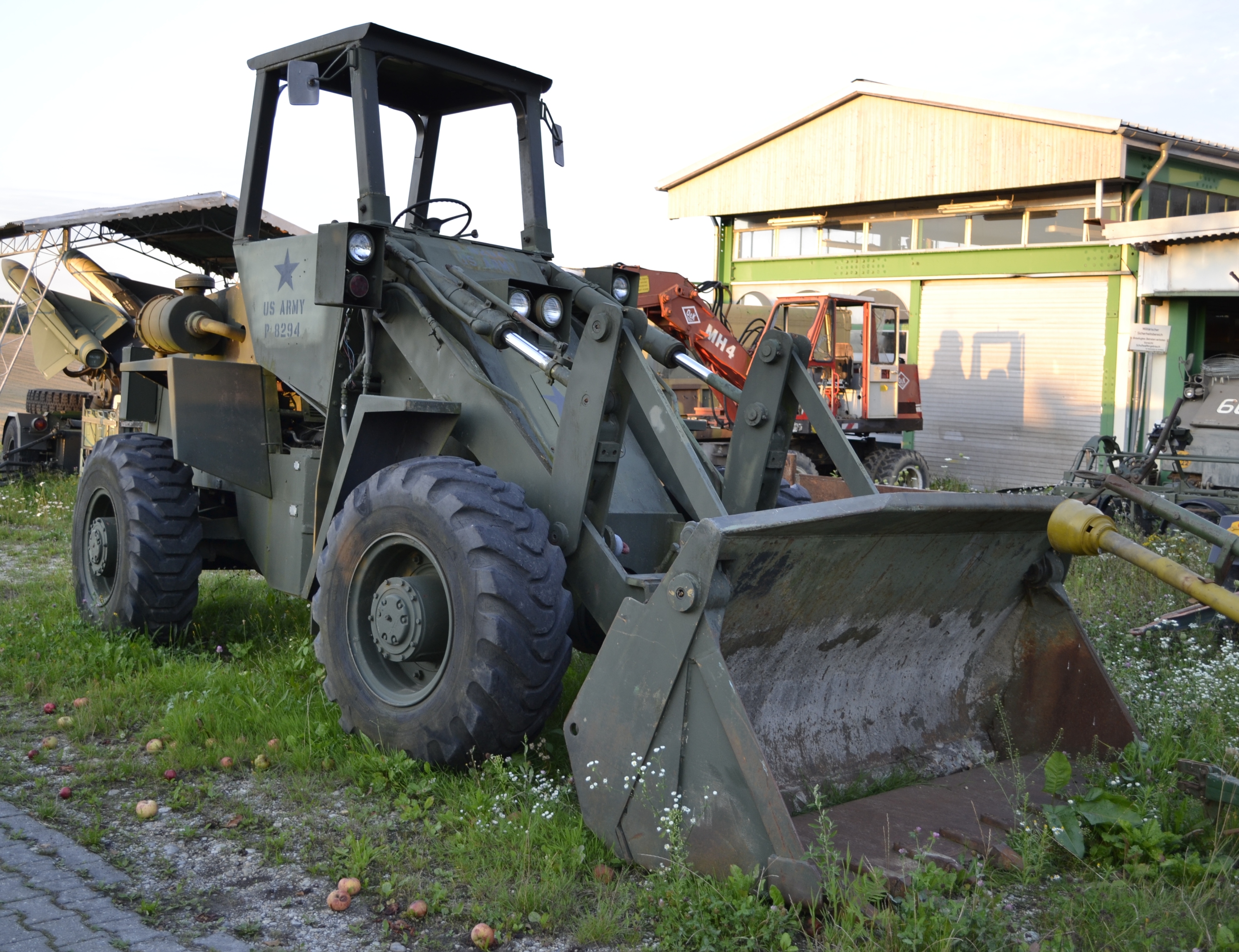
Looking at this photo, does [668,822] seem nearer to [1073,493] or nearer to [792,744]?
[792,744]

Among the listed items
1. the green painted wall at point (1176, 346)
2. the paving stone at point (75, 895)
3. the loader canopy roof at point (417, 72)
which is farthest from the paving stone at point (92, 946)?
the green painted wall at point (1176, 346)

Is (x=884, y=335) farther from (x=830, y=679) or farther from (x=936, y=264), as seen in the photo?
(x=830, y=679)

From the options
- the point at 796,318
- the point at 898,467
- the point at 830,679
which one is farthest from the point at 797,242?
the point at 830,679

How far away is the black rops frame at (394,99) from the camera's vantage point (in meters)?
5.05

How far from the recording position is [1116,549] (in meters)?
3.20

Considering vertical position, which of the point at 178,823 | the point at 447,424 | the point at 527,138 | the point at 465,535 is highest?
the point at 527,138

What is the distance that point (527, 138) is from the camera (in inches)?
232

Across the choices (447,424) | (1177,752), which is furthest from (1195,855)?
(447,424)

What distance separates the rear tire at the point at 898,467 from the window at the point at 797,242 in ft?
22.2

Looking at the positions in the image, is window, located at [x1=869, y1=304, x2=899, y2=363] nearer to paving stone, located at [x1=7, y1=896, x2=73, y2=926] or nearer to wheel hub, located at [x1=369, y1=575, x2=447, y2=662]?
wheel hub, located at [x1=369, y1=575, x2=447, y2=662]

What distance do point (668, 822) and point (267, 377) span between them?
12.0ft

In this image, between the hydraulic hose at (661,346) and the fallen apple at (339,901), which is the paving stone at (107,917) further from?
the hydraulic hose at (661,346)

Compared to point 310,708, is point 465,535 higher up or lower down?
higher up

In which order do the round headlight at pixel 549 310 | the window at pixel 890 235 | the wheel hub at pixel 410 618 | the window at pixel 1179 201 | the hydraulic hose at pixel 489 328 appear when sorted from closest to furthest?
1. the wheel hub at pixel 410 618
2. the hydraulic hose at pixel 489 328
3. the round headlight at pixel 549 310
4. the window at pixel 1179 201
5. the window at pixel 890 235
